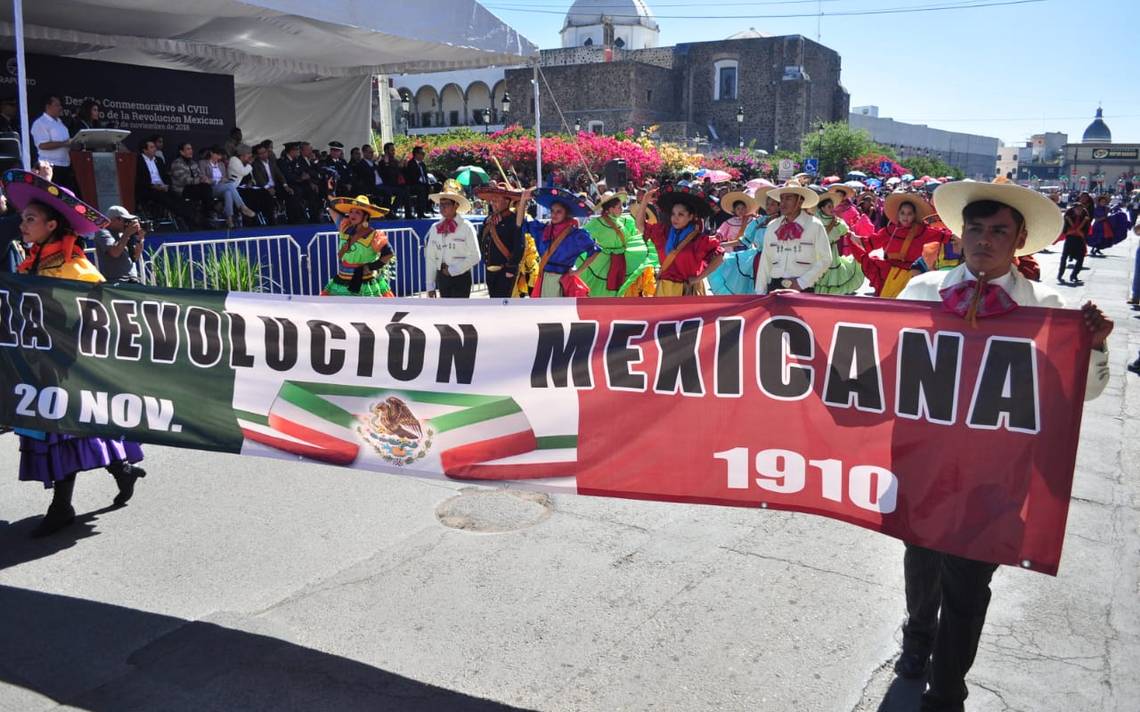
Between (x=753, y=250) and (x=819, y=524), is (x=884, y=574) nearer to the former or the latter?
(x=819, y=524)

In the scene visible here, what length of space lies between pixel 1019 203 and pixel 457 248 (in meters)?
7.48

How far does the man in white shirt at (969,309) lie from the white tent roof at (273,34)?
9.44 metres

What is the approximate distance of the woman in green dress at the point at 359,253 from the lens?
873cm

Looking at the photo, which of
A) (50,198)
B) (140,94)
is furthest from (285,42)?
(50,198)

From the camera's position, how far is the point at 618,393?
12.5ft

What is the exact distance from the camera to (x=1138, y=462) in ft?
22.4

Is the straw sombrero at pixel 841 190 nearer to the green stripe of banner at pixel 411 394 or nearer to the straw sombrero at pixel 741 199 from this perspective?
the straw sombrero at pixel 741 199

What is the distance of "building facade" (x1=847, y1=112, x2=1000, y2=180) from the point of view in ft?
291

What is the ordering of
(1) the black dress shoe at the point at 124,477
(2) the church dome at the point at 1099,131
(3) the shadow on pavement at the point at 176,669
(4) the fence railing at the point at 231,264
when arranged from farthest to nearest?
(2) the church dome at the point at 1099,131
(4) the fence railing at the point at 231,264
(1) the black dress shoe at the point at 124,477
(3) the shadow on pavement at the point at 176,669

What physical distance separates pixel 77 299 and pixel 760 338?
136 inches

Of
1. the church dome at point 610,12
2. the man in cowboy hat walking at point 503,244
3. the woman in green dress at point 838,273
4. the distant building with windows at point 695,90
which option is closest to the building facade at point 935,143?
the distant building with windows at point 695,90

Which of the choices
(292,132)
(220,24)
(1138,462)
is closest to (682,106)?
(292,132)

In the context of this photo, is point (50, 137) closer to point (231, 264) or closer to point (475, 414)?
point (231, 264)

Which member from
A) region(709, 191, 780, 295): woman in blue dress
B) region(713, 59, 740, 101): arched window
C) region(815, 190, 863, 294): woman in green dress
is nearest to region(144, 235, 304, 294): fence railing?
region(709, 191, 780, 295): woman in blue dress
